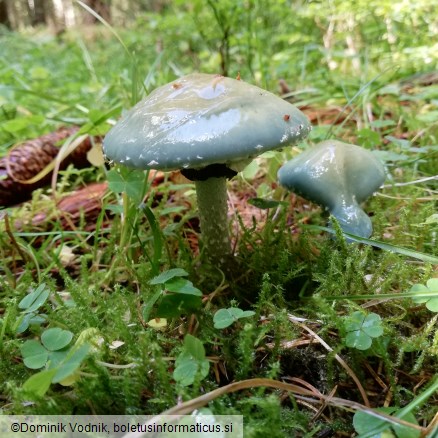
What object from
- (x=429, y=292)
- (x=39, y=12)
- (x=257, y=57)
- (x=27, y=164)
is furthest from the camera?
(x=39, y=12)

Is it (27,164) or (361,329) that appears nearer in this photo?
(361,329)

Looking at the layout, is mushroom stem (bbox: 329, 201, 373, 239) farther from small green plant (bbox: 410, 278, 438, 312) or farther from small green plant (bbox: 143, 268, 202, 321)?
small green plant (bbox: 143, 268, 202, 321)

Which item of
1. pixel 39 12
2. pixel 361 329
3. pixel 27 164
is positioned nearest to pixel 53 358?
pixel 361 329

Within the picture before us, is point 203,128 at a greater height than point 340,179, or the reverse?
point 203,128

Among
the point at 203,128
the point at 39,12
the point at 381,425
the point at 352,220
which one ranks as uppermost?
the point at 39,12

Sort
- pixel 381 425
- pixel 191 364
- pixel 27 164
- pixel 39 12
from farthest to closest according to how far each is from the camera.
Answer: pixel 39 12
pixel 27 164
pixel 191 364
pixel 381 425

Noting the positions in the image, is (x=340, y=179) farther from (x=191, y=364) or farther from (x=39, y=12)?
(x=39, y=12)
